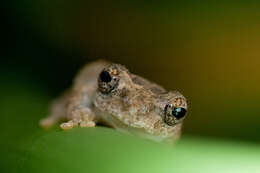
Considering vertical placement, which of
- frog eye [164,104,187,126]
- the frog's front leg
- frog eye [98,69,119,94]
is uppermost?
frog eye [98,69,119,94]

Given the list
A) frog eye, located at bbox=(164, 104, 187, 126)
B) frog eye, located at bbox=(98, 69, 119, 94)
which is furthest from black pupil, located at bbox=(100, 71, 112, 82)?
frog eye, located at bbox=(164, 104, 187, 126)

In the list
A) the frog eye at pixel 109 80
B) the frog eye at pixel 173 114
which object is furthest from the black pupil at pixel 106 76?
the frog eye at pixel 173 114

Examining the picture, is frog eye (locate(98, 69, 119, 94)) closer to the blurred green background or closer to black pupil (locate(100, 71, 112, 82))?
black pupil (locate(100, 71, 112, 82))

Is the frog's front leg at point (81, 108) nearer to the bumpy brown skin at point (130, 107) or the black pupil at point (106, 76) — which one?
the bumpy brown skin at point (130, 107)

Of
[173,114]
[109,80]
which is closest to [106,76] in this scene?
[109,80]

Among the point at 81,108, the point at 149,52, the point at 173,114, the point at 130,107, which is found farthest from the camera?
the point at 149,52

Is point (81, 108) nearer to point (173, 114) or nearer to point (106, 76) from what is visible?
point (106, 76)
